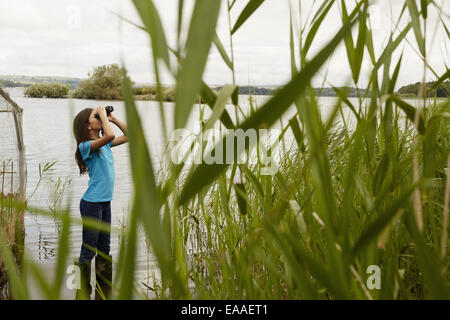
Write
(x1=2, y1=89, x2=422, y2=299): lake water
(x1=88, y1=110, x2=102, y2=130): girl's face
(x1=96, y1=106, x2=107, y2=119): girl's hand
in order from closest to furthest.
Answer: (x1=2, y1=89, x2=422, y2=299): lake water, (x1=96, y1=106, x2=107, y2=119): girl's hand, (x1=88, y1=110, x2=102, y2=130): girl's face

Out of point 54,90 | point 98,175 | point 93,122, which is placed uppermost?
point 93,122

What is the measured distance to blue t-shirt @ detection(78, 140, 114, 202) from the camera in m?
3.20

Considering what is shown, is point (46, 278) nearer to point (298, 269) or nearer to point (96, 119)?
point (298, 269)

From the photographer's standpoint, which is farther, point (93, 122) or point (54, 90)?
point (93, 122)

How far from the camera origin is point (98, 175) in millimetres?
3217

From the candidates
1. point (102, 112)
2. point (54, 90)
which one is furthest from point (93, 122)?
point (54, 90)

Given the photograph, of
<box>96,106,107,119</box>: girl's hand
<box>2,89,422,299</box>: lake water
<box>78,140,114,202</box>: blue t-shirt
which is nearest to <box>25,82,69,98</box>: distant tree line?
<box>2,89,422,299</box>: lake water

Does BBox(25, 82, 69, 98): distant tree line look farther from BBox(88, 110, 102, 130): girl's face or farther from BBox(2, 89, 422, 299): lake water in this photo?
BBox(88, 110, 102, 130): girl's face

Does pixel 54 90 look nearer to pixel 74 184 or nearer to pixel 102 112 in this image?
pixel 74 184

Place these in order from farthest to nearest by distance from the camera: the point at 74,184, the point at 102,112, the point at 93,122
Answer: the point at 93,122, the point at 102,112, the point at 74,184

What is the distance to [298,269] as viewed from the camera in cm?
55

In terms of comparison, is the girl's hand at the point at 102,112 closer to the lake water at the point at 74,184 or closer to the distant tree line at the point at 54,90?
the lake water at the point at 74,184

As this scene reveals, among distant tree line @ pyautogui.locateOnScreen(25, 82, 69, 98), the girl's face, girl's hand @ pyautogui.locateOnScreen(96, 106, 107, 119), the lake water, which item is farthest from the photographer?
the girl's face
